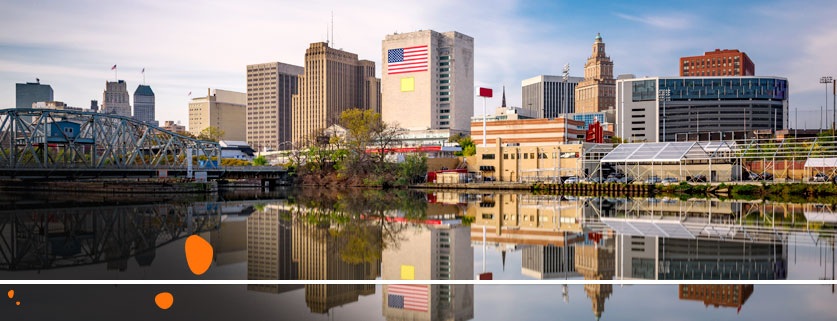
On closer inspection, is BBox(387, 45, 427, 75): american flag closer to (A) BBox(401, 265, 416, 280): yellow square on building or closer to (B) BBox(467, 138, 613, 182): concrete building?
(B) BBox(467, 138, 613, 182): concrete building

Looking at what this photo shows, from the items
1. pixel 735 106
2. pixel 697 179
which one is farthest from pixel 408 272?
pixel 735 106

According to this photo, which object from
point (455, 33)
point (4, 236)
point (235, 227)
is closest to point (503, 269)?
point (235, 227)

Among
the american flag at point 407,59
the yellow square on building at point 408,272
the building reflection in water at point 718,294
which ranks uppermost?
the american flag at point 407,59

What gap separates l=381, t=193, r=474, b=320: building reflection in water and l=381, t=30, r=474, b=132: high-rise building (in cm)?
15608

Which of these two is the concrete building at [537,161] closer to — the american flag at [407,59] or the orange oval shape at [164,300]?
the orange oval shape at [164,300]

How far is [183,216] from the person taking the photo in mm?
39875

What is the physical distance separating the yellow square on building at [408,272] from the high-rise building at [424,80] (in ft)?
544

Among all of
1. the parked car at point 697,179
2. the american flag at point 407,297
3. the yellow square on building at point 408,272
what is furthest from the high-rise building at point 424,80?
the american flag at point 407,297

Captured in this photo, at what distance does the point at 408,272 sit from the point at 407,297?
13.0ft

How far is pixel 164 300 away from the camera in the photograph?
14.6 metres

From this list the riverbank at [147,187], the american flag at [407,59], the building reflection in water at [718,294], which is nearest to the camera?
the building reflection in water at [718,294]

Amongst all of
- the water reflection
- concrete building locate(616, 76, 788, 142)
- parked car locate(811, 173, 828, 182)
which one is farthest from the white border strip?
concrete building locate(616, 76, 788, 142)

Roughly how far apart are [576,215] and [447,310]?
25.8 metres

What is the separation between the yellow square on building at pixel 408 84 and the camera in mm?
189000
